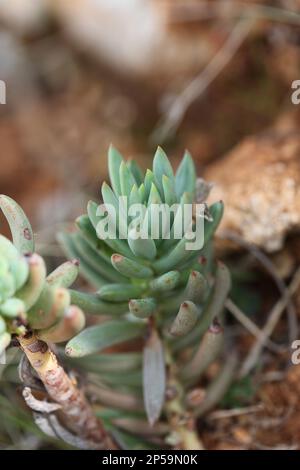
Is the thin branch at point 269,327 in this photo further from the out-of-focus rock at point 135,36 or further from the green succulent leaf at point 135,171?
the out-of-focus rock at point 135,36

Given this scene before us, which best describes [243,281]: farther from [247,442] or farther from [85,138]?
[85,138]

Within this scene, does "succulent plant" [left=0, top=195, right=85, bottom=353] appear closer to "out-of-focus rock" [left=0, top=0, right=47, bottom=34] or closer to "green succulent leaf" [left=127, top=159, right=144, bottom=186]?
"green succulent leaf" [left=127, top=159, right=144, bottom=186]

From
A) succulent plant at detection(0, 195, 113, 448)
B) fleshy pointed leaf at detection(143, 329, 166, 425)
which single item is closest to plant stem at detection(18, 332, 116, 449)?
succulent plant at detection(0, 195, 113, 448)

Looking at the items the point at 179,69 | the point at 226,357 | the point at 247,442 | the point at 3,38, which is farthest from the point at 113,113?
the point at 247,442

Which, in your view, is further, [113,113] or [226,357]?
[113,113]

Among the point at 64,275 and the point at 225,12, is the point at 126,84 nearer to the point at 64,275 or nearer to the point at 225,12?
the point at 225,12

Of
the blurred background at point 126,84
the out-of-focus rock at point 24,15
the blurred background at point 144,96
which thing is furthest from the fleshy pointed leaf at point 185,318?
the out-of-focus rock at point 24,15
